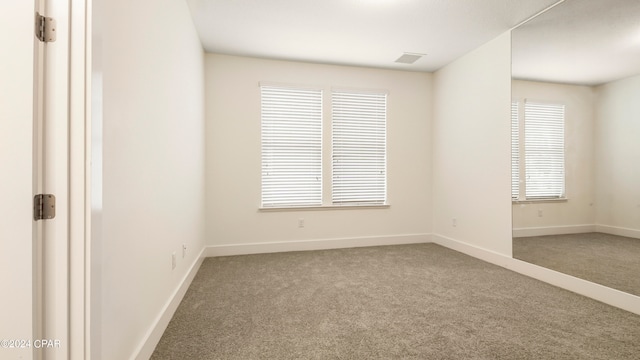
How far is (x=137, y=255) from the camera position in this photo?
4.91 feet

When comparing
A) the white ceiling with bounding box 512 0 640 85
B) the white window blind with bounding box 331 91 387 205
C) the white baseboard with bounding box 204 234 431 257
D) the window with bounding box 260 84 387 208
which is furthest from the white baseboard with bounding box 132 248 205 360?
the white ceiling with bounding box 512 0 640 85

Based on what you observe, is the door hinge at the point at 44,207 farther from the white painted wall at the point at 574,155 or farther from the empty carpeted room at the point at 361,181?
the white painted wall at the point at 574,155

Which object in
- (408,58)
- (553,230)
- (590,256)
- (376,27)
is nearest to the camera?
(590,256)

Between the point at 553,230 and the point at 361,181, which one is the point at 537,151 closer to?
the point at 553,230

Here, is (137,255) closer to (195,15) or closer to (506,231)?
(195,15)

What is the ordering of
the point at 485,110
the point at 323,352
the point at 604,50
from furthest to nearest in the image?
1. the point at 485,110
2. the point at 604,50
3. the point at 323,352

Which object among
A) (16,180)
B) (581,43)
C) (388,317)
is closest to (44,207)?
(16,180)

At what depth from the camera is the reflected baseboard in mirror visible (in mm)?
2238

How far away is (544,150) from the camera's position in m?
2.94

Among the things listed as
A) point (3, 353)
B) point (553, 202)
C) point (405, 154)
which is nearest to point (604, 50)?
point (553, 202)

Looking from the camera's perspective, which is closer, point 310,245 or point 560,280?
point 560,280

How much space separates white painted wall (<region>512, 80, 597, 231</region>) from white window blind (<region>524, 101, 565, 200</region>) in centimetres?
6

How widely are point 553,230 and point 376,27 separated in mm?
2875

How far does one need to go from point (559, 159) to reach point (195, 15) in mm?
3984
